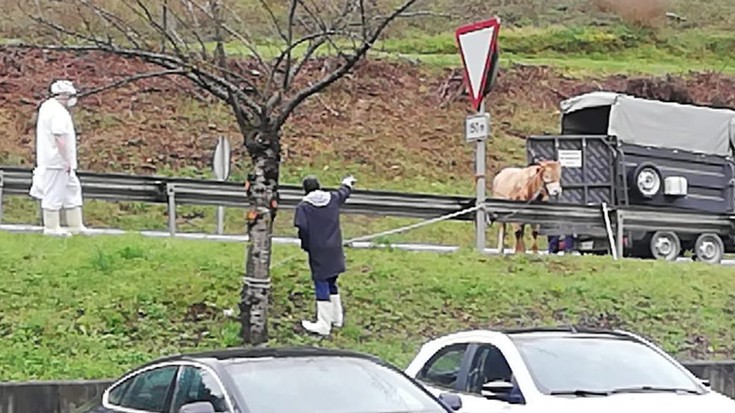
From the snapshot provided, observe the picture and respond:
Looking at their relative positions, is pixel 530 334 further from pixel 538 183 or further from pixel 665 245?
pixel 538 183

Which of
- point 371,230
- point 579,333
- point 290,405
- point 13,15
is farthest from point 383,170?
point 290,405

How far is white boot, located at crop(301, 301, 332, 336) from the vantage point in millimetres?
14156

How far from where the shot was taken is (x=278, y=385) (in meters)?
8.35

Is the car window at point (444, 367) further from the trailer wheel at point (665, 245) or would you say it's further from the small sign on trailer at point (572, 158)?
the small sign on trailer at point (572, 158)

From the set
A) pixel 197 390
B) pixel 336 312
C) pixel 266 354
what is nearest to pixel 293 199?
pixel 336 312

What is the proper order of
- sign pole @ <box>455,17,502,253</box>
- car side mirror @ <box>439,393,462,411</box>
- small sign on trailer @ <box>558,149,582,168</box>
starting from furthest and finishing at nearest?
small sign on trailer @ <box>558,149,582,168</box> < sign pole @ <box>455,17,502,253</box> < car side mirror @ <box>439,393,462,411</box>

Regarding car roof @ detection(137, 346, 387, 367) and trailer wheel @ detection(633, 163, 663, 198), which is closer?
car roof @ detection(137, 346, 387, 367)

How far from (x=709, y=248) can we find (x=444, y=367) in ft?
40.8

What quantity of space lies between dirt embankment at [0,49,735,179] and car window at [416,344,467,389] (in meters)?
18.6

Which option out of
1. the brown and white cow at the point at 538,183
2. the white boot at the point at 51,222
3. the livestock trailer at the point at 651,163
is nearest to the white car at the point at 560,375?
the white boot at the point at 51,222

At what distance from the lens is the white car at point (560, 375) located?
954 centimetres

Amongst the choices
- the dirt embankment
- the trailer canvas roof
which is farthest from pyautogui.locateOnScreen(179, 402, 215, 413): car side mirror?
the dirt embankment

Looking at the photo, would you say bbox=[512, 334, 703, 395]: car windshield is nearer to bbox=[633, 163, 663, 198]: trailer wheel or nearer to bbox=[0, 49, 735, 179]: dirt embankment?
bbox=[633, 163, 663, 198]: trailer wheel

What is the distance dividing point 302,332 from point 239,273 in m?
1.38
